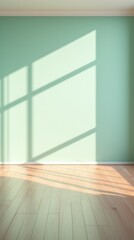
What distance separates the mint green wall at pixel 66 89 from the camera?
19.3 feet

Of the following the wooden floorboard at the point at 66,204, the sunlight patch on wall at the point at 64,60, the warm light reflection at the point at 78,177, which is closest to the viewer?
the wooden floorboard at the point at 66,204

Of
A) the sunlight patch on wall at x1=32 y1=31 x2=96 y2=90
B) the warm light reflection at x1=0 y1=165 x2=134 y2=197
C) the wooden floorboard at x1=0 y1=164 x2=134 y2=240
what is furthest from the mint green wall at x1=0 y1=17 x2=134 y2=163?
the wooden floorboard at x1=0 y1=164 x2=134 y2=240

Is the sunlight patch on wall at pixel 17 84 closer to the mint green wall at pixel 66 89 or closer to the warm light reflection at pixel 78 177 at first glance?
the mint green wall at pixel 66 89

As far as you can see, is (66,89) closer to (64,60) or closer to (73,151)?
(64,60)

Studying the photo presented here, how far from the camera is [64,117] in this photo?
5930 millimetres

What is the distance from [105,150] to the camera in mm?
5945

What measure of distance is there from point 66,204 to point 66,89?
2896 millimetres

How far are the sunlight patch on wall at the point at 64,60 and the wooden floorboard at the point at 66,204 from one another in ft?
5.49

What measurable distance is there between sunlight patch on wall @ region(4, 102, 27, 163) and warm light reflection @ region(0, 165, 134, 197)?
1.10ft

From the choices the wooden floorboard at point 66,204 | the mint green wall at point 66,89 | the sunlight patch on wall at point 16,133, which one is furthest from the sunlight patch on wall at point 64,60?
the wooden floorboard at point 66,204

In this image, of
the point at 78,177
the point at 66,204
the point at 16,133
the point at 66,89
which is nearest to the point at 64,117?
the point at 66,89

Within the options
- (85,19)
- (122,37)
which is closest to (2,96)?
(85,19)

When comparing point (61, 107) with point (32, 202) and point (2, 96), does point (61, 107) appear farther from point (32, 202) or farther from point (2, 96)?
point (32, 202)

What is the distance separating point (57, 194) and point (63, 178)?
932 mm
